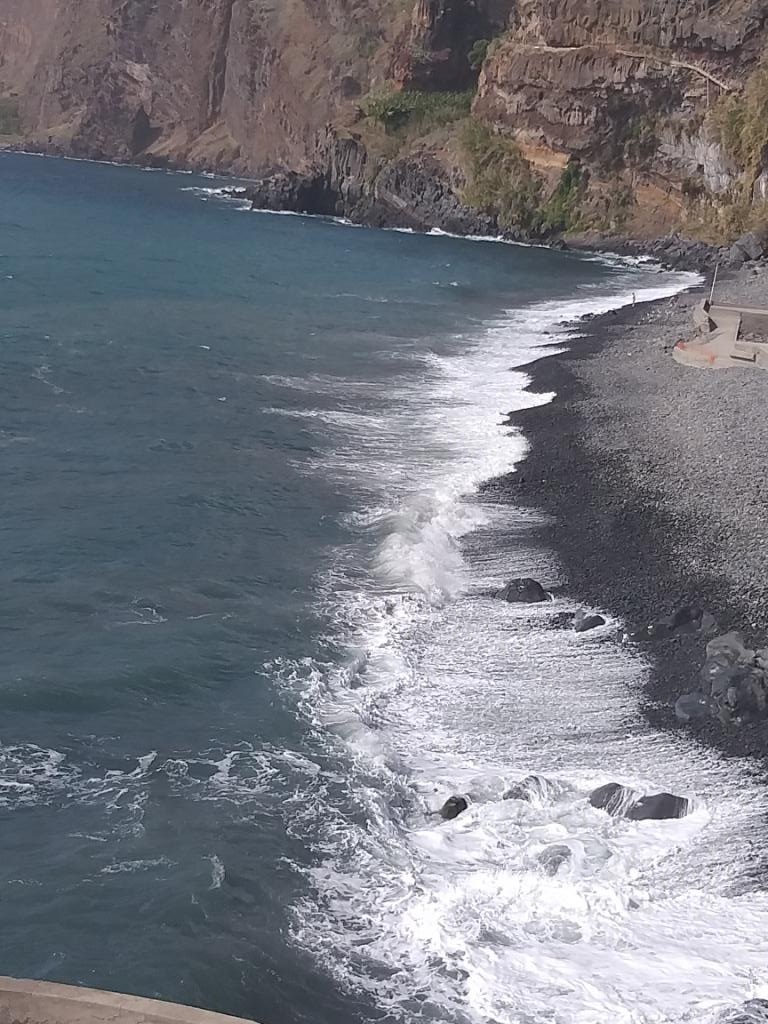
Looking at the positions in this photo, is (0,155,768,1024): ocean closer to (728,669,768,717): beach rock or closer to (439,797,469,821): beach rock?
(439,797,469,821): beach rock

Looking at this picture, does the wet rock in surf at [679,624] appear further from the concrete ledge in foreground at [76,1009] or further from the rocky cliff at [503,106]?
the rocky cliff at [503,106]

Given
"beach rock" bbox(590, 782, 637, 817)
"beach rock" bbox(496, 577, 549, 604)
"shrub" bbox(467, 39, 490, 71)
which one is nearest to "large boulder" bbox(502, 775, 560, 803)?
"beach rock" bbox(590, 782, 637, 817)

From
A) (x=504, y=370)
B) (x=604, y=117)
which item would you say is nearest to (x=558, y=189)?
(x=604, y=117)

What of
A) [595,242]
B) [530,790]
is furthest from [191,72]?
[530,790]

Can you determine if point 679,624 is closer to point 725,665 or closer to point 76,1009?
point 725,665

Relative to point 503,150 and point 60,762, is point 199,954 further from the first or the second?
point 503,150
